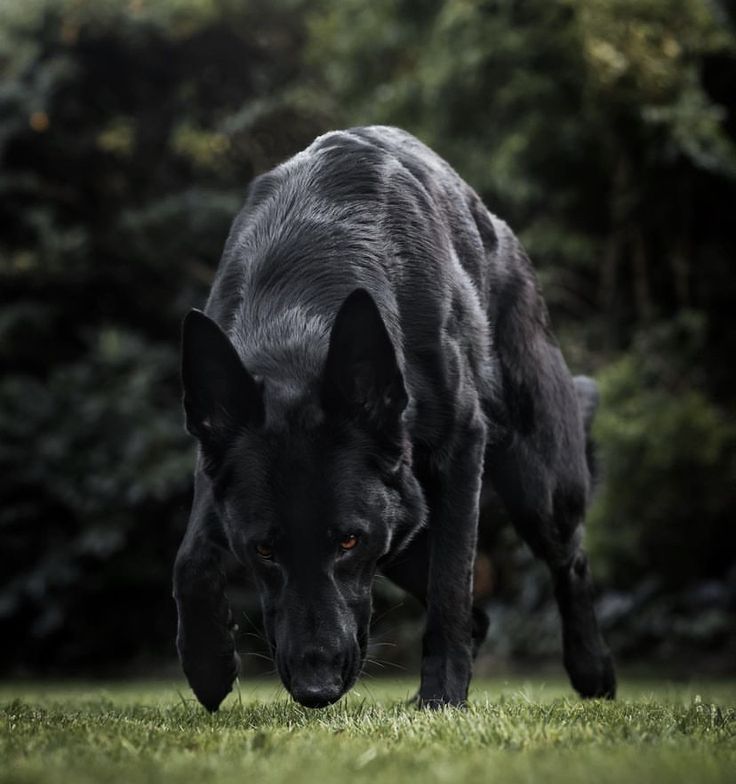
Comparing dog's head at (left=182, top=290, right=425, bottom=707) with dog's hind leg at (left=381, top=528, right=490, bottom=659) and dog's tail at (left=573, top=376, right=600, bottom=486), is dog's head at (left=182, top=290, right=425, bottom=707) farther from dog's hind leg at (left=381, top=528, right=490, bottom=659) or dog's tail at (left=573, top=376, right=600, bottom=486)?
dog's tail at (left=573, top=376, right=600, bottom=486)

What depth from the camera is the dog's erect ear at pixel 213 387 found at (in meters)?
3.28

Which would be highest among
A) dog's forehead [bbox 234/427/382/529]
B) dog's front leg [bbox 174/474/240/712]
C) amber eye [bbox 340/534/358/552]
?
dog's forehead [bbox 234/427/382/529]

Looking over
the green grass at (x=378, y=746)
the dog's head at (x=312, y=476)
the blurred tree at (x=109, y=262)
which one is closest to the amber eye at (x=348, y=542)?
the dog's head at (x=312, y=476)

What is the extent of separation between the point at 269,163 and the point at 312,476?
32.9 ft

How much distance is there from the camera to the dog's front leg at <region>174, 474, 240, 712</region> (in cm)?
376

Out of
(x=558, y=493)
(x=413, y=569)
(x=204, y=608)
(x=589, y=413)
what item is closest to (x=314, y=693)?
(x=204, y=608)

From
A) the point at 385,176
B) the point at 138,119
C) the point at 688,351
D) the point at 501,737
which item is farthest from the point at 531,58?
the point at 501,737

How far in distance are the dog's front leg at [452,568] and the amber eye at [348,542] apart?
0.52 m

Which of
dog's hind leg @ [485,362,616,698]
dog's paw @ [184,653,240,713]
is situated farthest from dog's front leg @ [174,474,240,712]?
dog's hind leg @ [485,362,616,698]

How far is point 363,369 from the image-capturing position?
341 cm

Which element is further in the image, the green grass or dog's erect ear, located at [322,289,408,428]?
dog's erect ear, located at [322,289,408,428]

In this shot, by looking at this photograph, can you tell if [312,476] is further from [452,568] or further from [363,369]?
[452,568]

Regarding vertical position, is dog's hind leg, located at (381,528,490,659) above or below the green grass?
below

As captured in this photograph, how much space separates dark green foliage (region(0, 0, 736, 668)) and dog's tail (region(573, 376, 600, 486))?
273 cm
